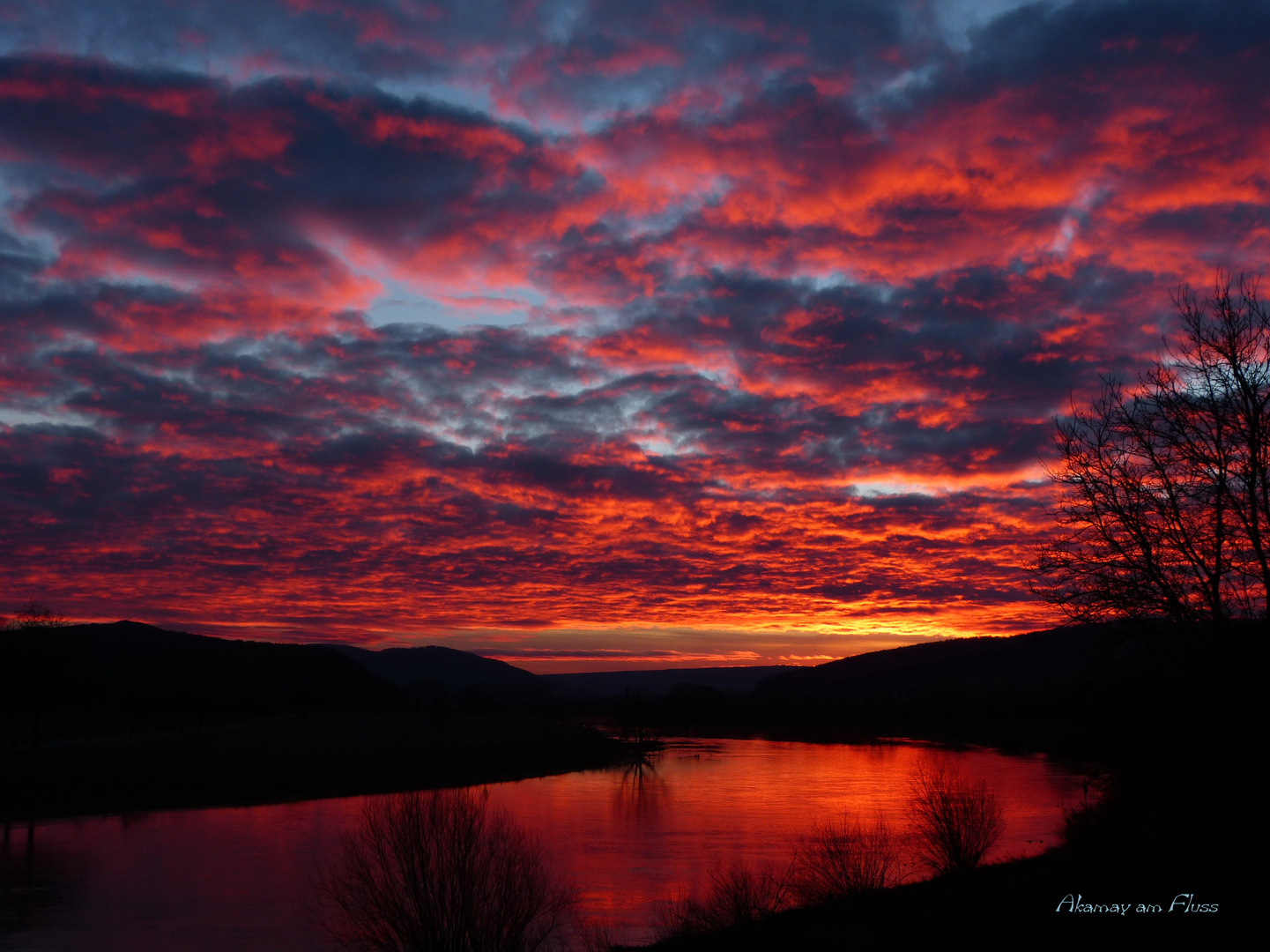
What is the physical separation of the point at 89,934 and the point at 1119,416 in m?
28.9

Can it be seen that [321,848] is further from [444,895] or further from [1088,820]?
[1088,820]

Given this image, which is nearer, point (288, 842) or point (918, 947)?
point (918, 947)

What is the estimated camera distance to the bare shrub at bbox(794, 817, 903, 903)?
25359 mm

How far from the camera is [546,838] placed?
132 ft

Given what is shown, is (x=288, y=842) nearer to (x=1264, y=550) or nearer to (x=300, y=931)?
(x=300, y=931)

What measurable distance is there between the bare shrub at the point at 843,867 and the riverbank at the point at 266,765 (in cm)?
3417

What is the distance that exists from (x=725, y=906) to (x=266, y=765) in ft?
152

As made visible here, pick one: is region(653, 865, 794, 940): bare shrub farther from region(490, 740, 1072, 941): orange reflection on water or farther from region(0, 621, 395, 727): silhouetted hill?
region(0, 621, 395, 727): silhouetted hill

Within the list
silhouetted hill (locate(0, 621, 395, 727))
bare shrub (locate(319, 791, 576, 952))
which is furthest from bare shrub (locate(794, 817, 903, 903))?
silhouetted hill (locate(0, 621, 395, 727))

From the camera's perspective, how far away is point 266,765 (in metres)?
61.1

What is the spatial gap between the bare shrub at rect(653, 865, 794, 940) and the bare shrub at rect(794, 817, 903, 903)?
78cm

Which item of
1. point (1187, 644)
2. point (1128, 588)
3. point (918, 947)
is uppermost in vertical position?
point (1128, 588)

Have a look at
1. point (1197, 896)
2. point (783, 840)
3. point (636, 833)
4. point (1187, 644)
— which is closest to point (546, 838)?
point (636, 833)

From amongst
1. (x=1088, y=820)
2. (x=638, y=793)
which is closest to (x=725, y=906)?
(x=1088, y=820)
